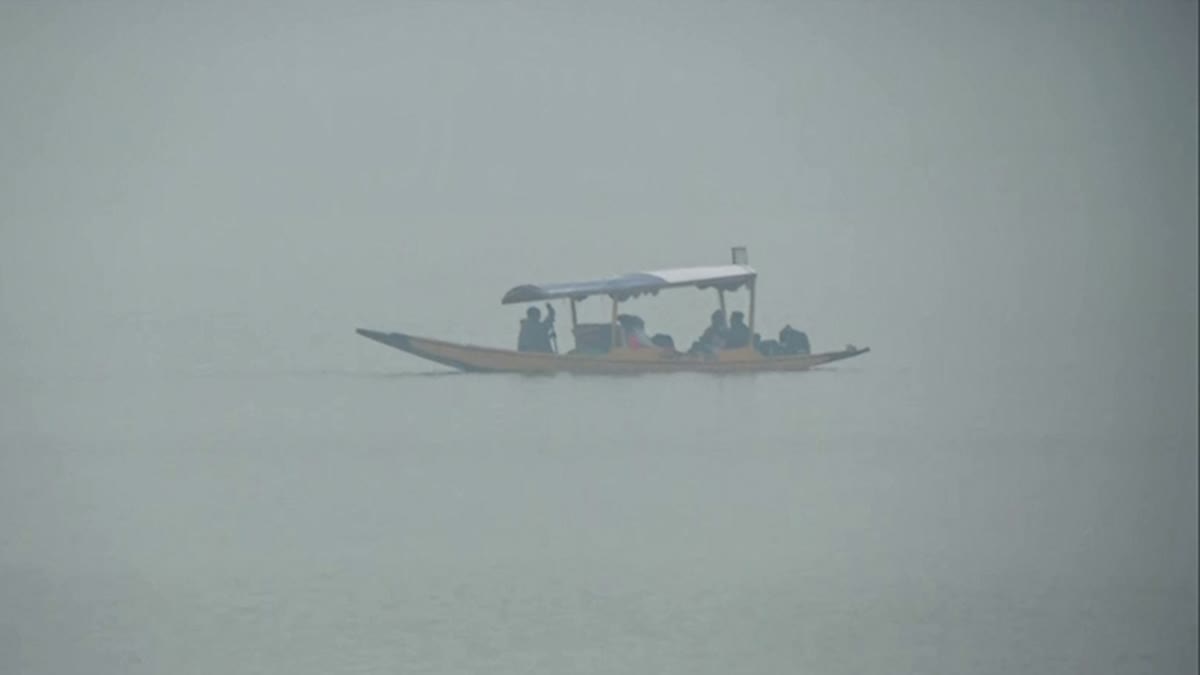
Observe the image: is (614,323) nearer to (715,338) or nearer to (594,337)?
(594,337)

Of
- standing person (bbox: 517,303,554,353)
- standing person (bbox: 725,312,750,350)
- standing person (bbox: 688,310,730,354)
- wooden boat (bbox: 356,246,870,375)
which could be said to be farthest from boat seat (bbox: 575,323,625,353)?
standing person (bbox: 725,312,750,350)

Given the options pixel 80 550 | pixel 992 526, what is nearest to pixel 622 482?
pixel 992 526

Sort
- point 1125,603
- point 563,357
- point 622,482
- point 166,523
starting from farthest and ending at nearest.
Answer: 1. point 563,357
2. point 622,482
3. point 166,523
4. point 1125,603

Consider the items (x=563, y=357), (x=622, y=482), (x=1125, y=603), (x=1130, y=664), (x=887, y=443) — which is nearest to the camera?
(x=1130, y=664)

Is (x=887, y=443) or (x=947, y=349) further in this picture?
(x=947, y=349)

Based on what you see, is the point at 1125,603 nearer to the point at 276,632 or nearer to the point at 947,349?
the point at 276,632

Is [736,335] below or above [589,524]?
above

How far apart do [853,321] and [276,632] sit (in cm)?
672

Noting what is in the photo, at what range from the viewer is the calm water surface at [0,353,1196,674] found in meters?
7.94

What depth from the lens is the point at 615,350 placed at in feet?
45.4

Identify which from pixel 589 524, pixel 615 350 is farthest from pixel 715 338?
pixel 589 524

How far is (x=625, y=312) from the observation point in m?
14.0

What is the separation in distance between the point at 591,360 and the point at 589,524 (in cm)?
373

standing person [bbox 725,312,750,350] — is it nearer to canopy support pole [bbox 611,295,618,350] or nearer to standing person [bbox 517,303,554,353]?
canopy support pole [bbox 611,295,618,350]
